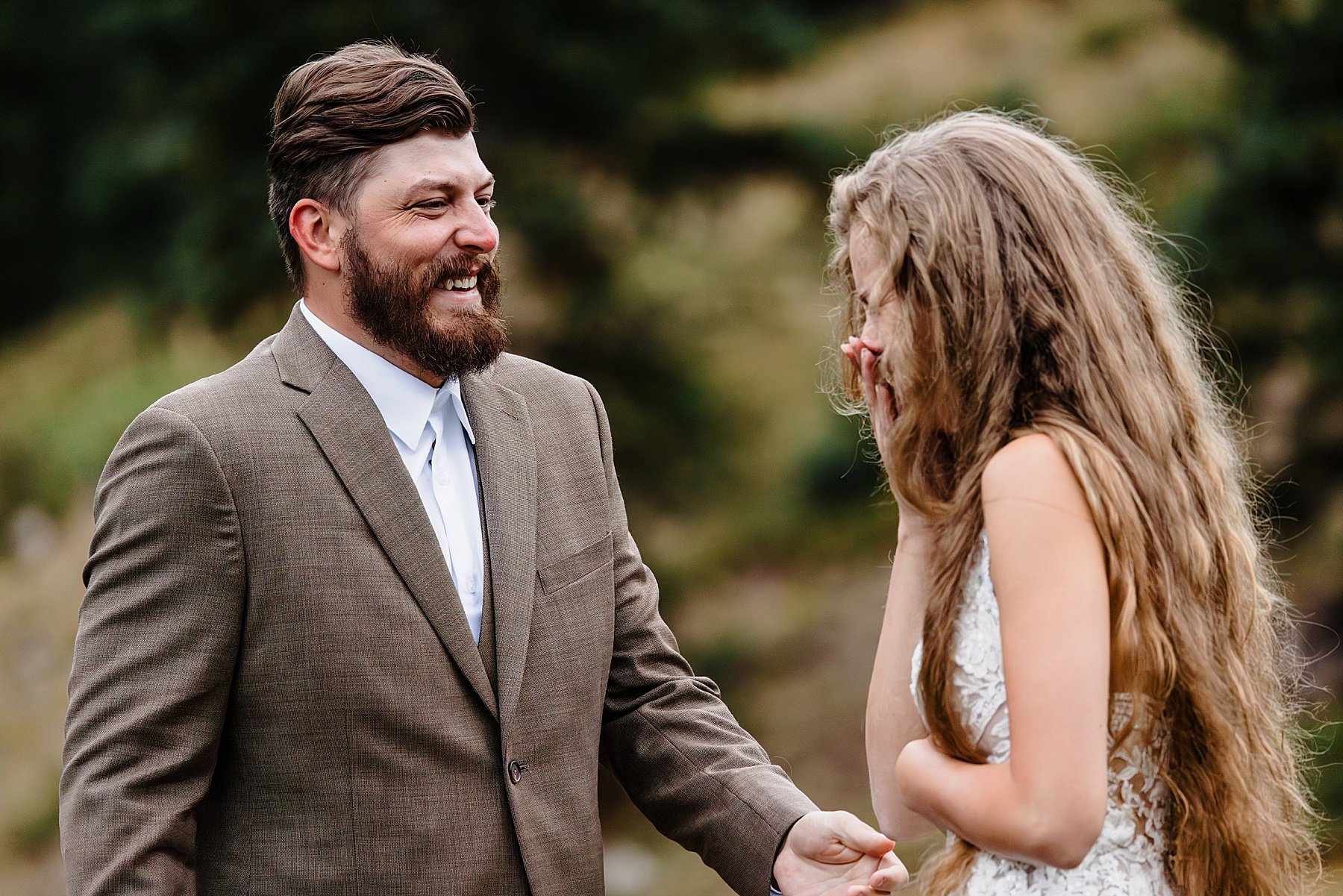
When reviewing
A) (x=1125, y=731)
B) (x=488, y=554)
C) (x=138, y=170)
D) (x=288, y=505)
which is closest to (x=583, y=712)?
(x=488, y=554)

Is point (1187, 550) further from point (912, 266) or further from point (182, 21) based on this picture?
point (182, 21)

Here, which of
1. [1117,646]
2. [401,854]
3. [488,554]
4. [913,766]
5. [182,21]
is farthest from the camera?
[182,21]

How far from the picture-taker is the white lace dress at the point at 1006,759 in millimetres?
1579

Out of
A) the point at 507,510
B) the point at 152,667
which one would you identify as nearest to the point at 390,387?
the point at 507,510

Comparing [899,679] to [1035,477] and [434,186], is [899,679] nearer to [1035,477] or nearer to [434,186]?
[1035,477]

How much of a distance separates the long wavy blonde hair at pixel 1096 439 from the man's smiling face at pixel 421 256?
0.69 m

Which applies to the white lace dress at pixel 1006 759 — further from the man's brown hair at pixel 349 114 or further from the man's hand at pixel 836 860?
the man's brown hair at pixel 349 114

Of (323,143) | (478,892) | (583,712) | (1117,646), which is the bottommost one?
(478,892)

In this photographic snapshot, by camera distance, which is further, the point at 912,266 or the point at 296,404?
the point at 296,404

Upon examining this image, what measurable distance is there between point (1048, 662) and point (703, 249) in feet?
14.3

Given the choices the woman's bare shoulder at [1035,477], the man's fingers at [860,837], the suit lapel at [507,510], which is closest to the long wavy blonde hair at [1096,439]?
the woman's bare shoulder at [1035,477]

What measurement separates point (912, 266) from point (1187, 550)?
47 cm

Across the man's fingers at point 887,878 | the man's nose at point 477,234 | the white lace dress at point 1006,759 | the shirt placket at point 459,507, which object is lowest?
the man's fingers at point 887,878

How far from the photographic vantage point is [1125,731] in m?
1.53
